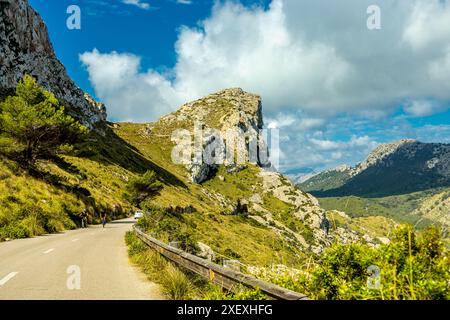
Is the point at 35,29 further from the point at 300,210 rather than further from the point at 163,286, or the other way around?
the point at 300,210

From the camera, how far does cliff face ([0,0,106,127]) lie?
8138 centimetres

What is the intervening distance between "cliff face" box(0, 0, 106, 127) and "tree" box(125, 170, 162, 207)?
3219 cm

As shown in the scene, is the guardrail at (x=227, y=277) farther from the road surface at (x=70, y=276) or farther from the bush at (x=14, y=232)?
the bush at (x=14, y=232)

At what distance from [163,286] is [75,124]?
121 feet

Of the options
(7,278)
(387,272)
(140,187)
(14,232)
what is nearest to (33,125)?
(14,232)

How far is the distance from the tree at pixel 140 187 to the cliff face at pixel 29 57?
32194mm

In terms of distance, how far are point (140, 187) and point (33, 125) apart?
1246 inches

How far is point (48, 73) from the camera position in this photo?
100 metres

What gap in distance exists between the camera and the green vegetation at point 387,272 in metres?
4.18

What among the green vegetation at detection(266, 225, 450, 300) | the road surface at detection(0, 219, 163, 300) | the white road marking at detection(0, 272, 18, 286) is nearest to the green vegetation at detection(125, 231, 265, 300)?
the road surface at detection(0, 219, 163, 300)

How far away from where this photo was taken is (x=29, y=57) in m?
90.9

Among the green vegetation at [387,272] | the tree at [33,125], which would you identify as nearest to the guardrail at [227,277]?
the green vegetation at [387,272]

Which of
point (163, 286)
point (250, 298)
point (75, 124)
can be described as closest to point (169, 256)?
point (163, 286)

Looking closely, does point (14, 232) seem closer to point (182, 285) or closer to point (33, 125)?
point (33, 125)
